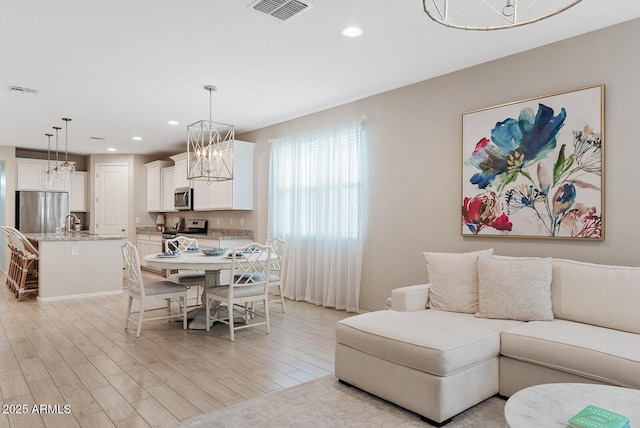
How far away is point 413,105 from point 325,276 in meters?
2.37

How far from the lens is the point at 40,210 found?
8.37 m

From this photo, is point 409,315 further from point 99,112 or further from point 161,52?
point 99,112

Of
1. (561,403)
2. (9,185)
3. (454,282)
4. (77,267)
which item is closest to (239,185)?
(77,267)

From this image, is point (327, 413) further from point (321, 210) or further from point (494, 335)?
point (321, 210)

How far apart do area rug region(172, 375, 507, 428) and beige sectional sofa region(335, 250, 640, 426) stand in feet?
0.23

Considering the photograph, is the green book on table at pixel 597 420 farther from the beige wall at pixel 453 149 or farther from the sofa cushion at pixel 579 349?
the beige wall at pixel 453 149

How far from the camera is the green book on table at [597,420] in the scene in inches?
57.1

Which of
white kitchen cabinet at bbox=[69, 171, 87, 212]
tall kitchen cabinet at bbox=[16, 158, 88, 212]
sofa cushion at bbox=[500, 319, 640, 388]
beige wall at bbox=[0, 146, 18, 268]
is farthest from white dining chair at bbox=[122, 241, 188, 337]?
white kitchen cabinet at bbox=[69, 171, 87, 212]

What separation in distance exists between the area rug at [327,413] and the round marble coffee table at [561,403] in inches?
23.8

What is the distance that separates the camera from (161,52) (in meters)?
3.59

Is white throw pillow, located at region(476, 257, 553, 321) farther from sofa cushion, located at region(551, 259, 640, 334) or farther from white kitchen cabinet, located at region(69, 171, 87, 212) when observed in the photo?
white kitchen cabinet, located at region(69, 171, 87, 212)

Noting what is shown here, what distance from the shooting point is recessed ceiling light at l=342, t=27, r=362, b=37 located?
317cm

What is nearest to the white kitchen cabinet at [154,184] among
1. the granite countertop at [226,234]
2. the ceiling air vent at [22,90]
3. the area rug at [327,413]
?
the granite countertop at [226,234]

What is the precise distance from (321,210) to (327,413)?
126 inches
